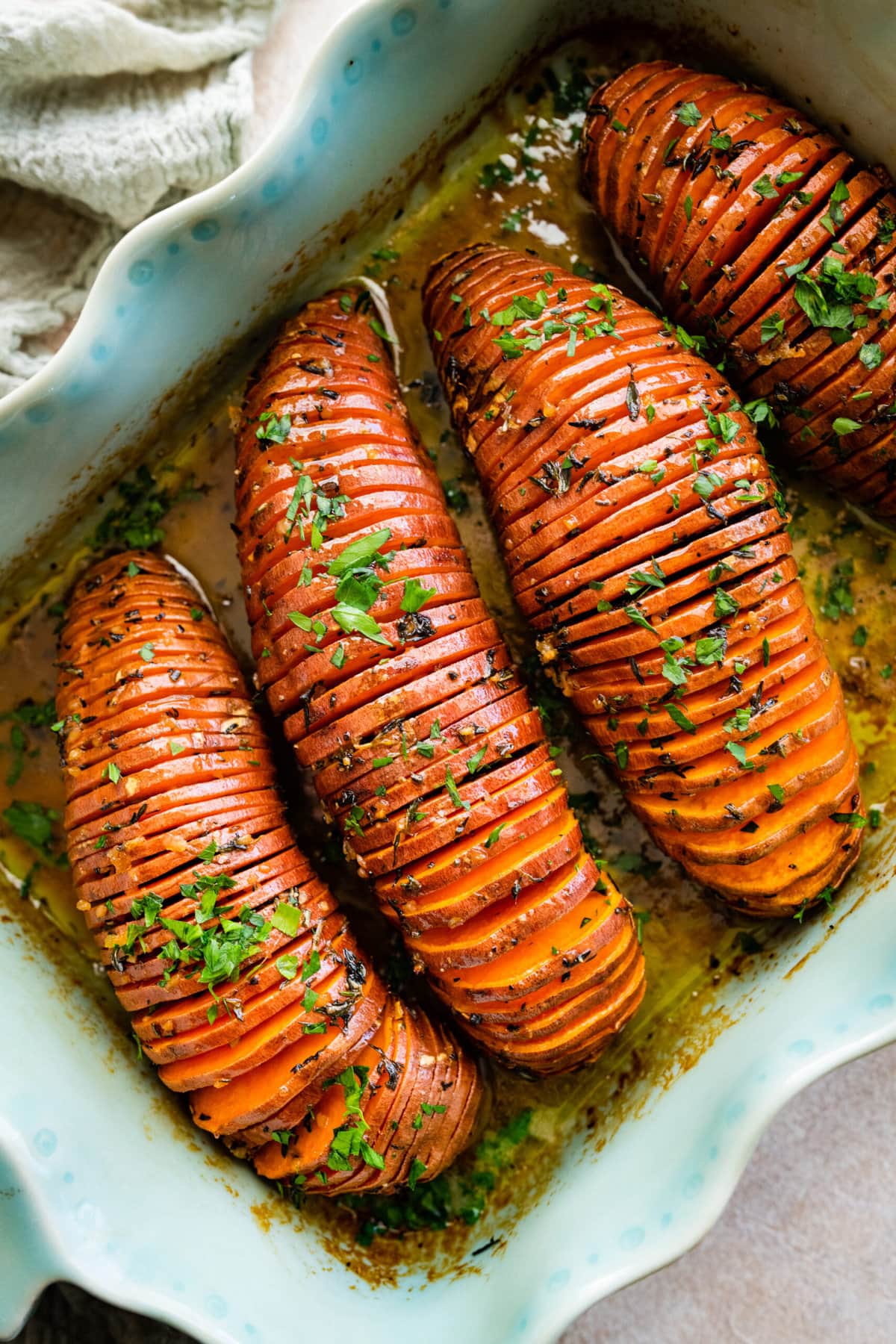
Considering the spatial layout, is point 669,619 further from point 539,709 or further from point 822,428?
point 822,428

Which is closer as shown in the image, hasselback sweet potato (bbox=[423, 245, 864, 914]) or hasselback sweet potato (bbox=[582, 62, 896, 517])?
hasselback sweet potato (bbox=[423, 245, 864, 914])

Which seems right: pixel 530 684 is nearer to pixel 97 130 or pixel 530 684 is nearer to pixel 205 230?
pixel 205 230

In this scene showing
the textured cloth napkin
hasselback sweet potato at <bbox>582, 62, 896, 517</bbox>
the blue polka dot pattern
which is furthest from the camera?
the textured cloth napkin

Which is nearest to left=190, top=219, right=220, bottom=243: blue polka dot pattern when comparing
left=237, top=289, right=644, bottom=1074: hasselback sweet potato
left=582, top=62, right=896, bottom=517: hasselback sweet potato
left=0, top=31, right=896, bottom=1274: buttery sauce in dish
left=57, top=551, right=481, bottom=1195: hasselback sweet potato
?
left=237, top=289, right=644, bottom=1074: hasselback sweet potato

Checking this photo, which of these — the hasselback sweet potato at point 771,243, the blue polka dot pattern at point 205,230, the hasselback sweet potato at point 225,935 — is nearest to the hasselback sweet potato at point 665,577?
the hasselback sweet potato at point 771,243

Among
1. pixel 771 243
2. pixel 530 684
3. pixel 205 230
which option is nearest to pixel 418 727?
pixel 530 684

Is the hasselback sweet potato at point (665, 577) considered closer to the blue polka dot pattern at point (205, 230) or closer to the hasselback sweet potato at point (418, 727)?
the hasselback sweet potato at point (418, 727)

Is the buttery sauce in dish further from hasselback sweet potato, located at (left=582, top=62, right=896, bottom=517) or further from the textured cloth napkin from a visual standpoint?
the textured cloth napkin
